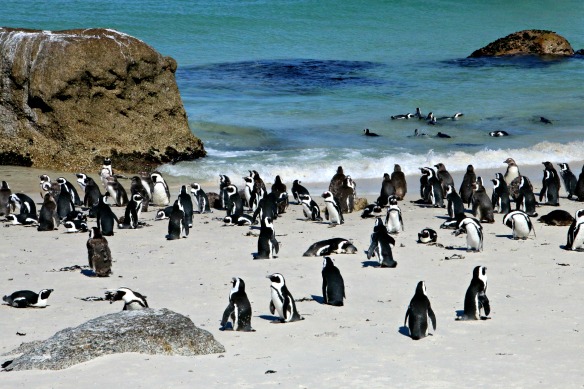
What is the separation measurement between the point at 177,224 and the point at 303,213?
2706 millimetres

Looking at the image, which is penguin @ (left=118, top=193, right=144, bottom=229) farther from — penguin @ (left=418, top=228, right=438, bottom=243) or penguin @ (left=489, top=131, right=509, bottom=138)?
penguin @ (left=489, top=131, right=509, bottom=138)

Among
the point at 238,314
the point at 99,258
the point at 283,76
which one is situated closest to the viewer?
the point at 238,314

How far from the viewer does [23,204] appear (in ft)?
46.8

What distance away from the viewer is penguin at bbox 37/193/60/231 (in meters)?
13.3

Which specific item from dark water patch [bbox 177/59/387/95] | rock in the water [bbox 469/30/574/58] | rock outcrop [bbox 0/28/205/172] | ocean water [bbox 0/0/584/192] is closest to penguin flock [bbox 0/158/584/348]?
rock outcrop [bbox 0/28/205/172]

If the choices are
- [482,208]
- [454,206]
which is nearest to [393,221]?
[454,206]

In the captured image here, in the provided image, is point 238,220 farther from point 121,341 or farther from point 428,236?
point 121,341

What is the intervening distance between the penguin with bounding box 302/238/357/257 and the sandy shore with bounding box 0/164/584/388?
0.17 meters

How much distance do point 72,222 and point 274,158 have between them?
7.38 meters

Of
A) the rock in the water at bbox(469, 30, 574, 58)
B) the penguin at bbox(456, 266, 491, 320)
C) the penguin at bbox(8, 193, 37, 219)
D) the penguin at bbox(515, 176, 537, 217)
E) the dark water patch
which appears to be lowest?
the penguin at bbox(456, 266, 491, 320)

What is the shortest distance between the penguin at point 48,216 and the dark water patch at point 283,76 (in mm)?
16369

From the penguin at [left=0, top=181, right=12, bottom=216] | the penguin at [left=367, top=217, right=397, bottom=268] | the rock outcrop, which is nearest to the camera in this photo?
the penguin at [left=367, top=217, right=397, bottom=268]

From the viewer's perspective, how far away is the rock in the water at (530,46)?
36594 millimetres

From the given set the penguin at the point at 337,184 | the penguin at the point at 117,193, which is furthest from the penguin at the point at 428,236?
the penguin at the point at 117,193
